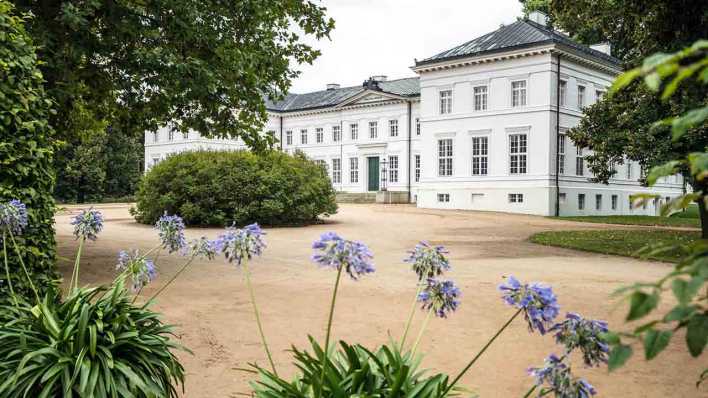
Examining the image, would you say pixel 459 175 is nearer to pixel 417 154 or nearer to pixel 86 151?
pixel 417 154

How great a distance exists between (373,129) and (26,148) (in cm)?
4673

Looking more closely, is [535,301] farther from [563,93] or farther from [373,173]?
[373,173]

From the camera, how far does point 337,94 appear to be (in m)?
56.6

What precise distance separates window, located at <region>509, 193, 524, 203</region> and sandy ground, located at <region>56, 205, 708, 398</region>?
17.8 m

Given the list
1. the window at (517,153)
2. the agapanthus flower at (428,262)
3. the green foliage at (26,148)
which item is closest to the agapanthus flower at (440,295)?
the agapanthus flower at (428,262)

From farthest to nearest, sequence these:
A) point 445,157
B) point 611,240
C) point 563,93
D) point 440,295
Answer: point 445,157
point 563,93
point 611,240
point 440,295

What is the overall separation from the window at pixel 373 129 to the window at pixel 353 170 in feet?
9.23

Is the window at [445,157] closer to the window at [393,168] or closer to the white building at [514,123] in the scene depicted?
the white building at [514,123]

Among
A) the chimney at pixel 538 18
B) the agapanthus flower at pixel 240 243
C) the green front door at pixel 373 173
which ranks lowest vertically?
the agapanthus flower at pixel 240 243

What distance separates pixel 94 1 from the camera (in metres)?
8.02

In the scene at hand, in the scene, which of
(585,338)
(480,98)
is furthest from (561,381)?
(480,98)

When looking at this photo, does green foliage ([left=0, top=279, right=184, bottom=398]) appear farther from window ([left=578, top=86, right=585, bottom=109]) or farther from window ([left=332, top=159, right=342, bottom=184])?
window ([left=332, top=159, right=342, bottom=184])

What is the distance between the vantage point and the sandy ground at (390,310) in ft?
16.1

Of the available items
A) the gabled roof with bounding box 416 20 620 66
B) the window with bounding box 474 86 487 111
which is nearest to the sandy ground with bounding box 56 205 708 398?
the gabled roof with bounding box 416 20 620 66
